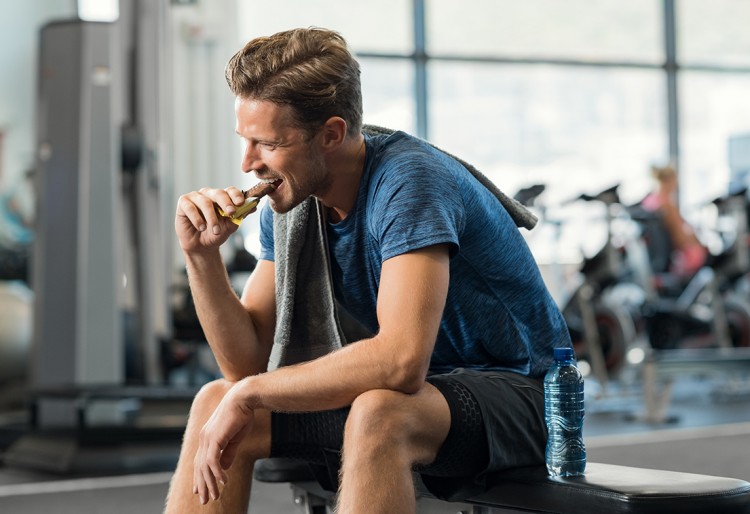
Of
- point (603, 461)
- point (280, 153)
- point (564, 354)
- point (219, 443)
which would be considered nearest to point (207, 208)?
point (280, 153)

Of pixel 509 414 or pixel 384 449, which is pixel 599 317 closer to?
pixel 509 414

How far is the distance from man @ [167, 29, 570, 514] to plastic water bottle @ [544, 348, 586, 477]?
0.04 metres

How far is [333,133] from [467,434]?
19.1 inches

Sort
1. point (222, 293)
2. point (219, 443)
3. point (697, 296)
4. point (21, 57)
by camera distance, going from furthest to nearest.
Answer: point (697, 296), point (21, 57), point (222, 293), point (219, 443)

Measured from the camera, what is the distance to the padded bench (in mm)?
1352

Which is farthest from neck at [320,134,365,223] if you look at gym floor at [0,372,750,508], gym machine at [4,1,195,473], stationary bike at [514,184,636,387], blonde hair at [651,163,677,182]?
blonde hair at [651,163,677,182]

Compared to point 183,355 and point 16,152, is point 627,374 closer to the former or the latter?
point 183,355

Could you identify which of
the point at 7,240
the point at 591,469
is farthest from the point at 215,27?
the point at 591,469

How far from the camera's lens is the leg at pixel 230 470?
1559 mm

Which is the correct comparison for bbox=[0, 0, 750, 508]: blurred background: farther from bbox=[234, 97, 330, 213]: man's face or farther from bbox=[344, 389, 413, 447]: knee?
bbox=[344, 389, 413, 447]: knee

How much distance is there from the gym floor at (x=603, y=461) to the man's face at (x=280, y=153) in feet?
5.24

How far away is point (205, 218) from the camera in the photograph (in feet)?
5.23

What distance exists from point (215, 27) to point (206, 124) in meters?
0.63

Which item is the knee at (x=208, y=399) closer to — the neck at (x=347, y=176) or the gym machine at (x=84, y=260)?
the neck at (x=347, y=176)
